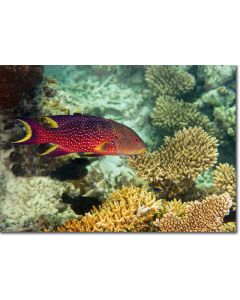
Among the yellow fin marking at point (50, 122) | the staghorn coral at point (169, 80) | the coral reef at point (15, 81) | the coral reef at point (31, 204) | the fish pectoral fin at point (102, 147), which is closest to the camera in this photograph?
the fish pectoral fin at point (102, 147)

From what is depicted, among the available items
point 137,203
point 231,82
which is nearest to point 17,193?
point 137,203

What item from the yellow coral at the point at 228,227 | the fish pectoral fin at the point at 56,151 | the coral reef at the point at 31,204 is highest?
the fish pectoral fin at the point at 56,151

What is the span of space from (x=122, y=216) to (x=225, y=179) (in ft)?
3.31

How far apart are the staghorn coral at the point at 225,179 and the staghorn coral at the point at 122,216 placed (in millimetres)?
599

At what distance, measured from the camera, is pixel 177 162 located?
123 inches

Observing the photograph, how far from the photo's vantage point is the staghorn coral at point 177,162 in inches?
122

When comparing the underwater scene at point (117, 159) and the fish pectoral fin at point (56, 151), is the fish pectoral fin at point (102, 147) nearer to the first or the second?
the underwater scene at point (117, 159)

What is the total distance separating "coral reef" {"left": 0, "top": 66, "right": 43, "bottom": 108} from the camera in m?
2.97

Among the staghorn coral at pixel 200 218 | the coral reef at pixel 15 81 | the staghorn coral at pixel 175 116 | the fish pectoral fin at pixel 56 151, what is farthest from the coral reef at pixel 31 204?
the staghorn coral at pixel 175 116

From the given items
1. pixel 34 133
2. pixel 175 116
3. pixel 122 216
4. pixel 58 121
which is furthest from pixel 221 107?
pixel 34 133

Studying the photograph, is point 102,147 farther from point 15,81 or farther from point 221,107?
point 221,107
